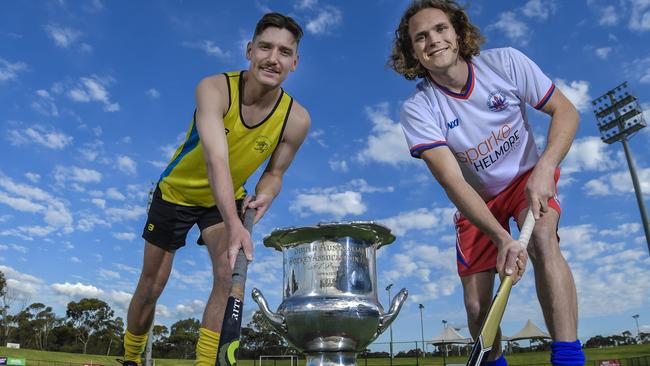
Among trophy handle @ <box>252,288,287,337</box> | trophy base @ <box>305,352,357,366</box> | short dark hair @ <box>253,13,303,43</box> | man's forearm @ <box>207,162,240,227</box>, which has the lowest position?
trophy base @ <box>305,352,357,366</box>

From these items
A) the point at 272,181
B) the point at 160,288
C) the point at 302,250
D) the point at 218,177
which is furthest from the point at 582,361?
the point at 160,288

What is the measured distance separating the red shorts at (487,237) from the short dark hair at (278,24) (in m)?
1.64

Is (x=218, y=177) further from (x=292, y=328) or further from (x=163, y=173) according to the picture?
(x=163, y=173)

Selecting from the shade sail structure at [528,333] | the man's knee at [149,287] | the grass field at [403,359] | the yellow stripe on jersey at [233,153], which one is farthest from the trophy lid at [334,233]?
the shade sail structure at [528,333]

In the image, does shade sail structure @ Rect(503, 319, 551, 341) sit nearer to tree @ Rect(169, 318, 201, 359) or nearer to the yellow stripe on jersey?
tree @ Rect(169, 318, 201, 359)

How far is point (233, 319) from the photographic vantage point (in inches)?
85.4

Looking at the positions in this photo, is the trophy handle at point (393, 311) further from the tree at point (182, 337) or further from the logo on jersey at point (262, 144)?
the tree at point (182, 337)

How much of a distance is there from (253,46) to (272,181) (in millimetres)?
965

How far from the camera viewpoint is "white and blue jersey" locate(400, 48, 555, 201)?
314cm

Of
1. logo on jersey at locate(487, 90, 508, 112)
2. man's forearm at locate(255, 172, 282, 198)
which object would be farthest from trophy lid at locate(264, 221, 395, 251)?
logo on jersey at locate(487, 90, 508, 112)

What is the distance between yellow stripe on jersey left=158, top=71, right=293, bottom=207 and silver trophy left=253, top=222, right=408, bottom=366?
89 cm

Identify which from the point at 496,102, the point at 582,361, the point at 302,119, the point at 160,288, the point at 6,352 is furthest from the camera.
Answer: the point at 6,352

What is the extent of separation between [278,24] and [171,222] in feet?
5.86

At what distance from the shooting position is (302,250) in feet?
9.50
